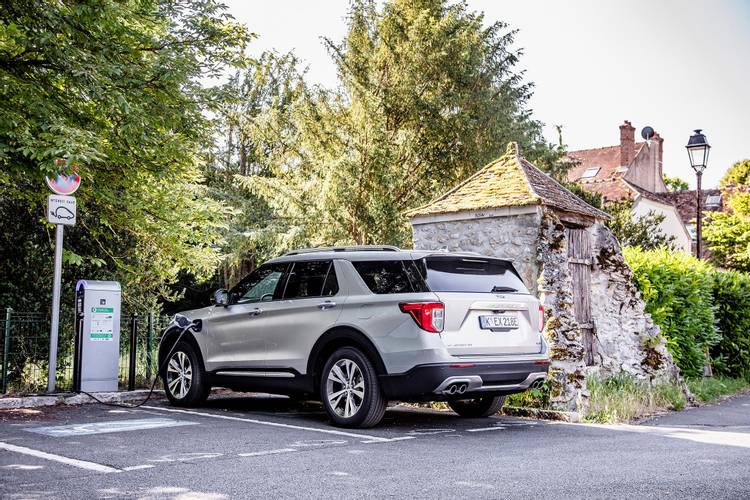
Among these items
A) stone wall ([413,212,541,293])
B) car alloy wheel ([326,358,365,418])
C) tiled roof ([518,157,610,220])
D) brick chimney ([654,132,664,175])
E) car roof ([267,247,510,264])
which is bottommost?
car alloy wheel ([326,358,365,418])

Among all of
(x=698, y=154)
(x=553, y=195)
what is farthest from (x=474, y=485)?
(x=698, y=154)

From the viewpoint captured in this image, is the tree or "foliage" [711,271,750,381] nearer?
"foliage" [711,271,750,381]

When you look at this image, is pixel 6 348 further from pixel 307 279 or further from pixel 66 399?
pixel 307 279

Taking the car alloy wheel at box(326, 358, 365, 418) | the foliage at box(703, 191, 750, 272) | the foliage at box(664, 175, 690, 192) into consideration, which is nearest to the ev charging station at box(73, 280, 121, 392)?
the car alloy wheel at box(326, 358, 365, 418)

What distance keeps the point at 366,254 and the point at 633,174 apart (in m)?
45.2

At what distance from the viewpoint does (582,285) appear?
45.2 ft

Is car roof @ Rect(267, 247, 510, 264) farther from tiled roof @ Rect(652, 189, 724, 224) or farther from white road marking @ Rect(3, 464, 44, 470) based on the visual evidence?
tiled roof @ Rect(652, 189, 724, 224)

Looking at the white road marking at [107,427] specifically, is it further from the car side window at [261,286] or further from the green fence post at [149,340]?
the green fence post at [149,340]

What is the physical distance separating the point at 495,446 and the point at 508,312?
5.35ft

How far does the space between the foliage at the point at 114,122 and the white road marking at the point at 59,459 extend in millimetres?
3352

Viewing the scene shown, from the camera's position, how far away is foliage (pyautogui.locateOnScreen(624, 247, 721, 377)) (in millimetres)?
15430

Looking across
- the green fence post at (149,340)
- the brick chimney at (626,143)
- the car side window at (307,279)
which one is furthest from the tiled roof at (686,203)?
the car side window at (307,279)

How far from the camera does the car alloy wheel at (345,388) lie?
8.67 m

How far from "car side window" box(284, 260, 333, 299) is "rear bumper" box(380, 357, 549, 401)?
5.28ft
